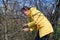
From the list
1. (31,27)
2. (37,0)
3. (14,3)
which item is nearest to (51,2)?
(37,0)

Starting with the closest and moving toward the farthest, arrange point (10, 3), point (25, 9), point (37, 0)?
point (25, 9) < point (10, 3) < point (37, 0)

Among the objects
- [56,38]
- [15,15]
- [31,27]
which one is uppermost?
[31,27]

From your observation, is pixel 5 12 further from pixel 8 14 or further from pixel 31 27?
pixel 31 27

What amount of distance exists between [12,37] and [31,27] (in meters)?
2.85

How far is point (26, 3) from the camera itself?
26.1ft

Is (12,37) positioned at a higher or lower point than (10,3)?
lower

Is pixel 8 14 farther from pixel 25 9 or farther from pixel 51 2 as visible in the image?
pixel 25 9

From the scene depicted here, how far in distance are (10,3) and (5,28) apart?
0.89 meters

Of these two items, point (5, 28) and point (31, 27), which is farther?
point (5, 28)

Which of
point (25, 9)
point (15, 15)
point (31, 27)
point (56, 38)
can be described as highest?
point (25, 9)

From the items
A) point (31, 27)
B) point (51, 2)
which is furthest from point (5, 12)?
point (31, 27)

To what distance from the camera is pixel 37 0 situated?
815 centimetres

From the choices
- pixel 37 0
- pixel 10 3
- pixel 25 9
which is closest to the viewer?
pixel 25 9

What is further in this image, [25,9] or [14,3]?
[14,3]
